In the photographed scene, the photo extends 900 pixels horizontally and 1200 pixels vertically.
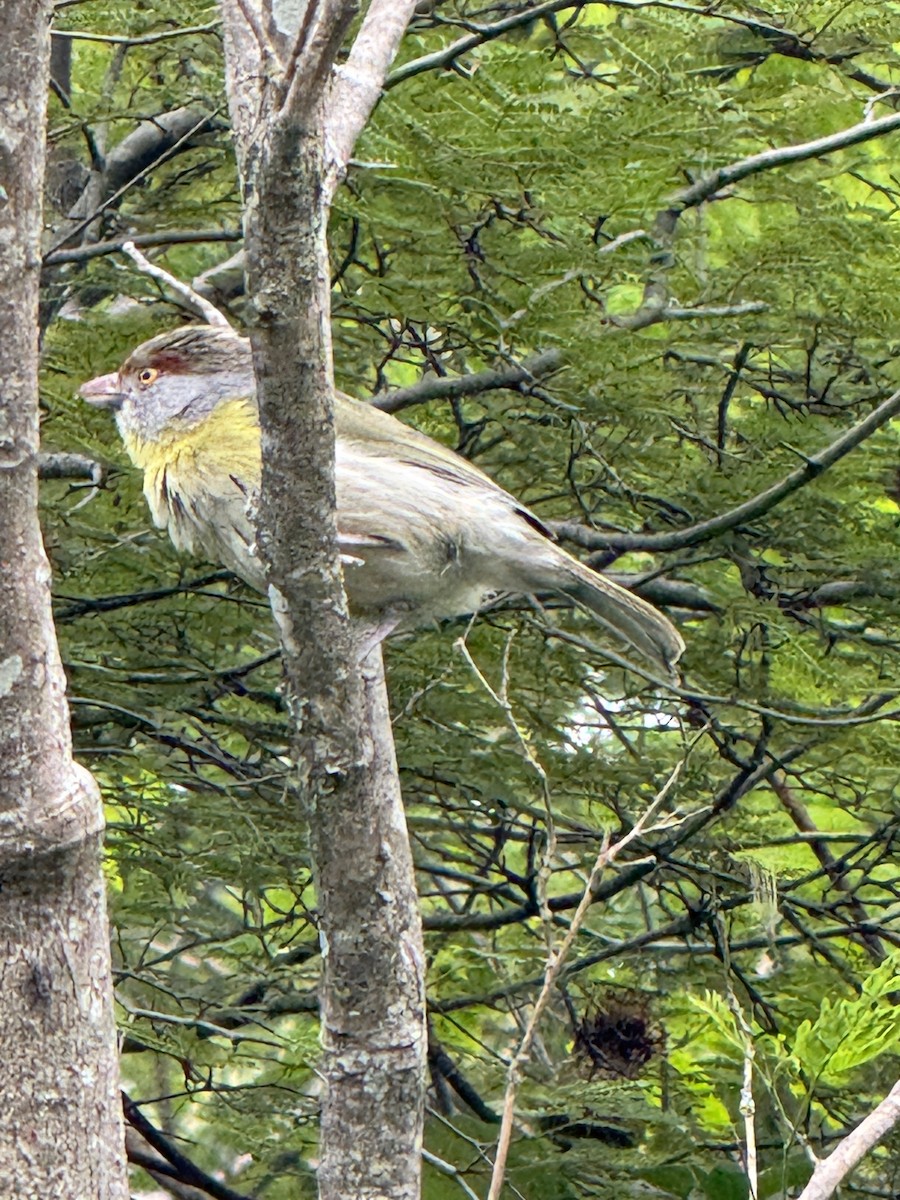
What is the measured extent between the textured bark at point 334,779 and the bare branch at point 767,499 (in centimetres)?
173

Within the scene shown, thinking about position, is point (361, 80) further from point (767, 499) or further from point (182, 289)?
point (767, 499)

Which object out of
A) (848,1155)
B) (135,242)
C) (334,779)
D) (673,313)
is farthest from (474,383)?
(848,1155)

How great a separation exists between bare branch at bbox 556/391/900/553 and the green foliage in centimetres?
15

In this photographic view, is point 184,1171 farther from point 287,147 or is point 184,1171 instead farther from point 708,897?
point 287,147

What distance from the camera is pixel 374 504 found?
4309mm

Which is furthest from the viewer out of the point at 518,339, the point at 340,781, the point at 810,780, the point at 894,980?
the point at 810,780

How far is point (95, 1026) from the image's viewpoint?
2160mm

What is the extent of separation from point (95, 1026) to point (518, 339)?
2.92 meters

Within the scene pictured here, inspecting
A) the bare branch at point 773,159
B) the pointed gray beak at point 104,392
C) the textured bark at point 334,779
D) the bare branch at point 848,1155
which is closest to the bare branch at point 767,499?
the bare branch at point 773,159

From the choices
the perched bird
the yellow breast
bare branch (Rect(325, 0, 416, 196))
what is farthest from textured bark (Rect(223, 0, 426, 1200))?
the yellow breast

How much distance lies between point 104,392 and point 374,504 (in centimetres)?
95

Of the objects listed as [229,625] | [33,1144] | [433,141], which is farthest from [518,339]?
[33,1144]

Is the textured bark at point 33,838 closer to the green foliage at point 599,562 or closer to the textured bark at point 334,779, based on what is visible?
the textured bark at point 334,779

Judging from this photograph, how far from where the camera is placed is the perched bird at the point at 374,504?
425 cm
